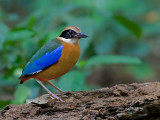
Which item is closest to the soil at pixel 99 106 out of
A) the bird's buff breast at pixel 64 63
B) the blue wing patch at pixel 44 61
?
the bird's buff breast at pixel 64 63

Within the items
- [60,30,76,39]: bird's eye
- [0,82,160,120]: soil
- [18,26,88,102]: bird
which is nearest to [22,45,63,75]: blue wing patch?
[18,26,88,102]: bird

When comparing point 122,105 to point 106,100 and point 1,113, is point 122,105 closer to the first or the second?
point 106,100

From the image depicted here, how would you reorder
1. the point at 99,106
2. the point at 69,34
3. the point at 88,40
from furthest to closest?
the point at 88,40
the point at 69,34
the point at 99,106

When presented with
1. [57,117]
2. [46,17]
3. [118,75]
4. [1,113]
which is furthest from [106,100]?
[118,75]

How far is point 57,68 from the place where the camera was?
4801 mm

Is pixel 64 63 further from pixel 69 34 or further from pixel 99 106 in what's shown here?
pixel 99 106

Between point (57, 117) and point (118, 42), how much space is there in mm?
7065

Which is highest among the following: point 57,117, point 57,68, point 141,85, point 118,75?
point 118,75

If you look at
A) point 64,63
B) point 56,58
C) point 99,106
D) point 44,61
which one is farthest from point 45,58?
point 99,106

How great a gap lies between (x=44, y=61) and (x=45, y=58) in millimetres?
46

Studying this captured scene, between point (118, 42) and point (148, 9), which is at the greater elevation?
point (148, 9)

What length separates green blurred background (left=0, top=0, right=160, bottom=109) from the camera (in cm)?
599

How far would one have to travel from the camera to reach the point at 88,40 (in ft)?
20.6

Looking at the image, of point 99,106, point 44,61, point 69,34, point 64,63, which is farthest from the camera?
point 69,34
